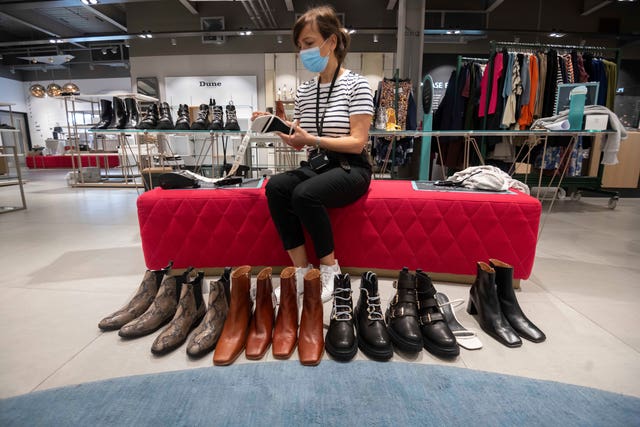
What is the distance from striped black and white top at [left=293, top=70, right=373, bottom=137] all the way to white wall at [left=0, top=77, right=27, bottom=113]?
51.2ft

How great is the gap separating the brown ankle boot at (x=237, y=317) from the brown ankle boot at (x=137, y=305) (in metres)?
0.41

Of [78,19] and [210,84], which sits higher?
[78,19]

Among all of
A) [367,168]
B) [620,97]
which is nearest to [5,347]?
[367,168]

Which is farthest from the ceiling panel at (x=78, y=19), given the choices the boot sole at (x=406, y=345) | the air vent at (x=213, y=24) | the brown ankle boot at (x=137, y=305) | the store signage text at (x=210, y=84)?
the boot sole at (x=406, y=345)

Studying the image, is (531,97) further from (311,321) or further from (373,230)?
(311,321)

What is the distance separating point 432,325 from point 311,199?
666mm

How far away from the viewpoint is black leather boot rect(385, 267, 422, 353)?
3.63ft

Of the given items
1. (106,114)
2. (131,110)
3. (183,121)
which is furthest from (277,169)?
(183,121)

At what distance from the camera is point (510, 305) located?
1.29 metres

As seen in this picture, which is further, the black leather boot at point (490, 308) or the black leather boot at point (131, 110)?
the black leather boot at point (131, 110)

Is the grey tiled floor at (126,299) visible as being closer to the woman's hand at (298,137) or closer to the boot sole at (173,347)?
the boot sole at (173,347)

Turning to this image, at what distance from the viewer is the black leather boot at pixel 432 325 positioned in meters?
1.10

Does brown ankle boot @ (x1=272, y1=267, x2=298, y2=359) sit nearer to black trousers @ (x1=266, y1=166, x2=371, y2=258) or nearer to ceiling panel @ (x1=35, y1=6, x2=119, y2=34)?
black trousers @ (x1=266, y1=166, x2=371, y2=258)

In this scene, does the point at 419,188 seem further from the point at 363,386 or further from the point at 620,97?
the point at 620,97
